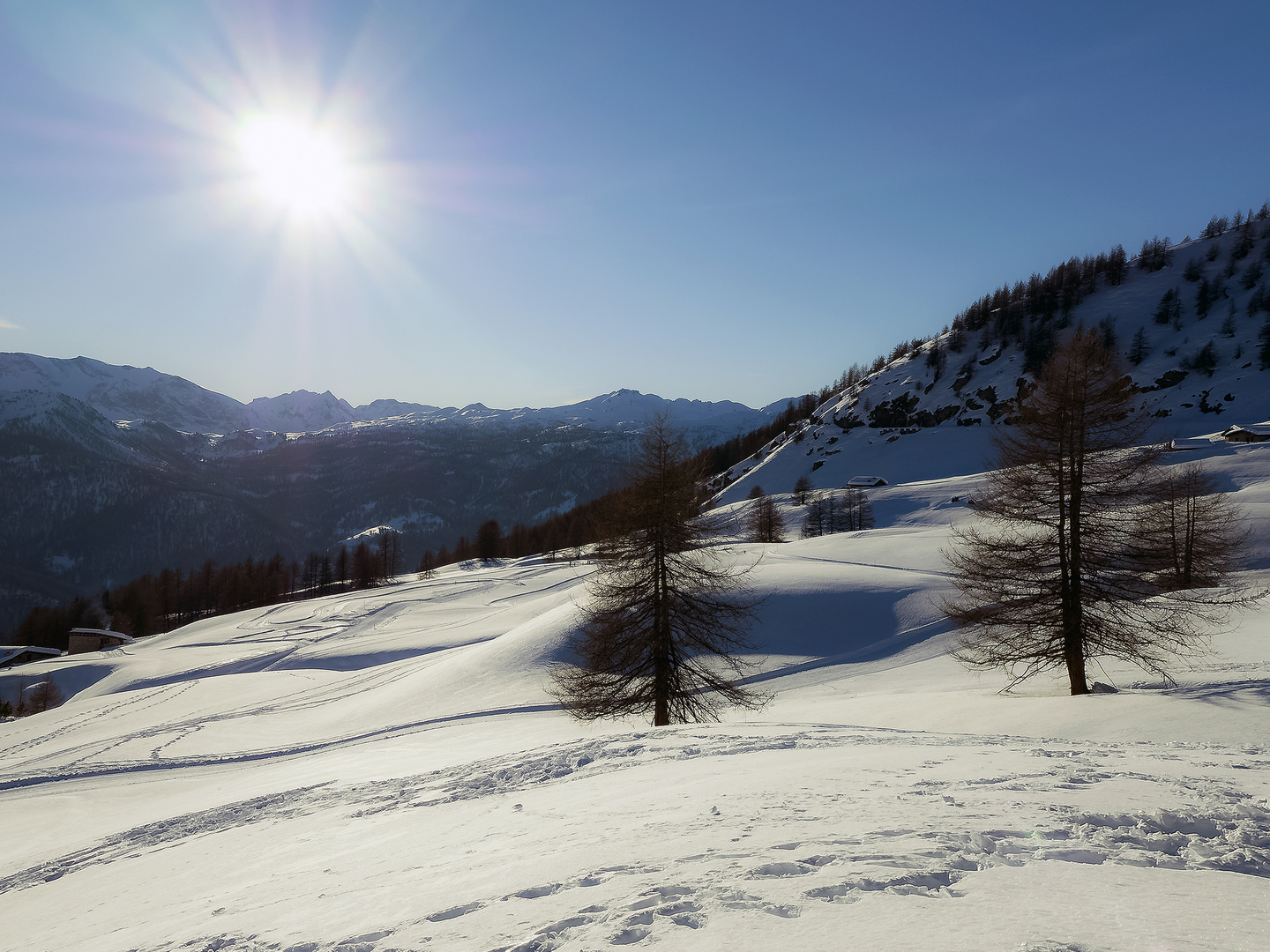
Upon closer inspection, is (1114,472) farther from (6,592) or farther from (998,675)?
(6,592)

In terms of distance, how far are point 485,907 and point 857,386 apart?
15543 cm

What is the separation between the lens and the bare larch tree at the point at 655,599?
16.1 metres

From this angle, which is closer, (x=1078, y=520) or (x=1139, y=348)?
(x=1078, y=520)

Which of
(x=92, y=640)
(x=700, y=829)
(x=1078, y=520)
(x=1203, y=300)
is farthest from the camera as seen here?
(x=1203, y=300)

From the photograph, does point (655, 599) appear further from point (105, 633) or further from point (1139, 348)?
point (1139, 348)

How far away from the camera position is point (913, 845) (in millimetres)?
4293

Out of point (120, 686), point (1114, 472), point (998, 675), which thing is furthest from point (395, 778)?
point (120, 686)

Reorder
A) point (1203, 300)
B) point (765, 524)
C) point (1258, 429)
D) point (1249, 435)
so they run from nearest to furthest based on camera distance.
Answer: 1. point (765, 524)
2. point (1249, 435)
3. point (1258, 429)
4. point (1203, 300)

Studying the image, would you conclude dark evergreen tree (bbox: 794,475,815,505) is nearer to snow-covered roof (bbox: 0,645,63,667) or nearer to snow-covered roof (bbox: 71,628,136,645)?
snow-covered roof (bbox: 71,628,136,645)

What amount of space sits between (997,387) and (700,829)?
137 metres

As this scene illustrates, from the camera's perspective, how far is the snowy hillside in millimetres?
97625

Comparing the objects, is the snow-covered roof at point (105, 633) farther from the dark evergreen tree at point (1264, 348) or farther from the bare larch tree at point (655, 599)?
the dark evergreen tree at point (1264, 348)

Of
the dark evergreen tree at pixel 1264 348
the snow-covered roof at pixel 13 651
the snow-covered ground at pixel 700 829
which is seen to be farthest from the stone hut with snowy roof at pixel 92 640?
the dark evergreen tree at pixel 1264 348

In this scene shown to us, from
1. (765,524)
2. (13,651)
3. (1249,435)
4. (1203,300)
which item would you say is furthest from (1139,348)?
(13,651)
